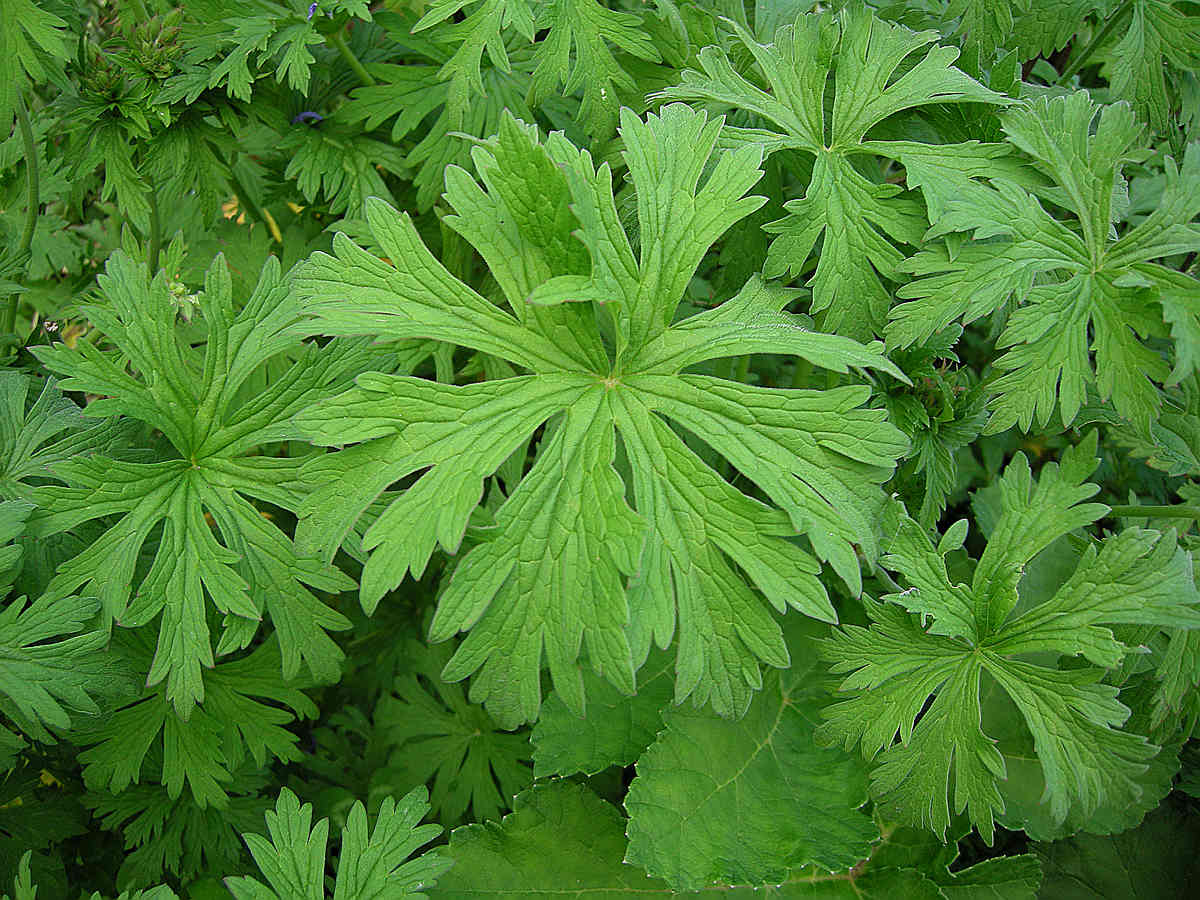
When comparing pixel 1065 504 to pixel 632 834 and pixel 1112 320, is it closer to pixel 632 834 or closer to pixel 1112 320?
pixel 1112 320

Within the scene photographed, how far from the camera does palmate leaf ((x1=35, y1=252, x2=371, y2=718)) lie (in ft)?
4.44

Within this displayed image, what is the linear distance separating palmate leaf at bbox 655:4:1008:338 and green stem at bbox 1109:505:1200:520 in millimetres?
591

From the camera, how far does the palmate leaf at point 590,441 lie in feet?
3.84

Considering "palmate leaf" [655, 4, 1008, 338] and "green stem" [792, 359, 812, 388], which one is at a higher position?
"palmate leaf" [655, 4, 1008, 338]

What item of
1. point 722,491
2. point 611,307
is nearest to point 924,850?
point 722,491

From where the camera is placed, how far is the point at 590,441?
1.25 metres

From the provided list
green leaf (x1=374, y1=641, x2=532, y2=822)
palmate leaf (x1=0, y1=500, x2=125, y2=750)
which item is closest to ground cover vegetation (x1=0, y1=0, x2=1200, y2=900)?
palmate leaf (x1=0, y1=500, x2=125, y2=750)

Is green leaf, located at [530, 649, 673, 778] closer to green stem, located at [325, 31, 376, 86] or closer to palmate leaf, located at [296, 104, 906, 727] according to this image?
palmate leaf, located at [296, 104, 906, 727]

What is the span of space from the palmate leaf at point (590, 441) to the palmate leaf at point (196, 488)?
0.23 metres

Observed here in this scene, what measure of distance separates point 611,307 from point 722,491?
12.0 inches

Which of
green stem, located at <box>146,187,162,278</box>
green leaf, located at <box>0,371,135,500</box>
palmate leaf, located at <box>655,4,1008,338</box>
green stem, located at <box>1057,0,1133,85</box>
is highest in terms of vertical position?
green stem, located at <box>1057,0,1133,85</box>

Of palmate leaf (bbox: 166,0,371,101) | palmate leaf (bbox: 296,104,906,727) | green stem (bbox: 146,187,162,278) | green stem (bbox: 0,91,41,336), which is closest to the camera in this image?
palmate leaf (bbox: 296,104,906,727)

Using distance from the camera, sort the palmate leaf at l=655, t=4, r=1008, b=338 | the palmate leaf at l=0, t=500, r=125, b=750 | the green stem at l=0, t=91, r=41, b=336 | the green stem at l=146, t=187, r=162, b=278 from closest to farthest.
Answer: the palmate leaf at l=0, t=500, r=125, b=750, the palmate leaf at l=655, t=4, r=1008, b=338, the green stem at l=0, t=91, r=41, b=336, the green stem at l=146, t=187, r=162, b=278

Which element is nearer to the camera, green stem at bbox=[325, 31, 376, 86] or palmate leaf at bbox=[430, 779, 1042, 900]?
palmate leaf at bbox=[430, 779, 1042, 900]
